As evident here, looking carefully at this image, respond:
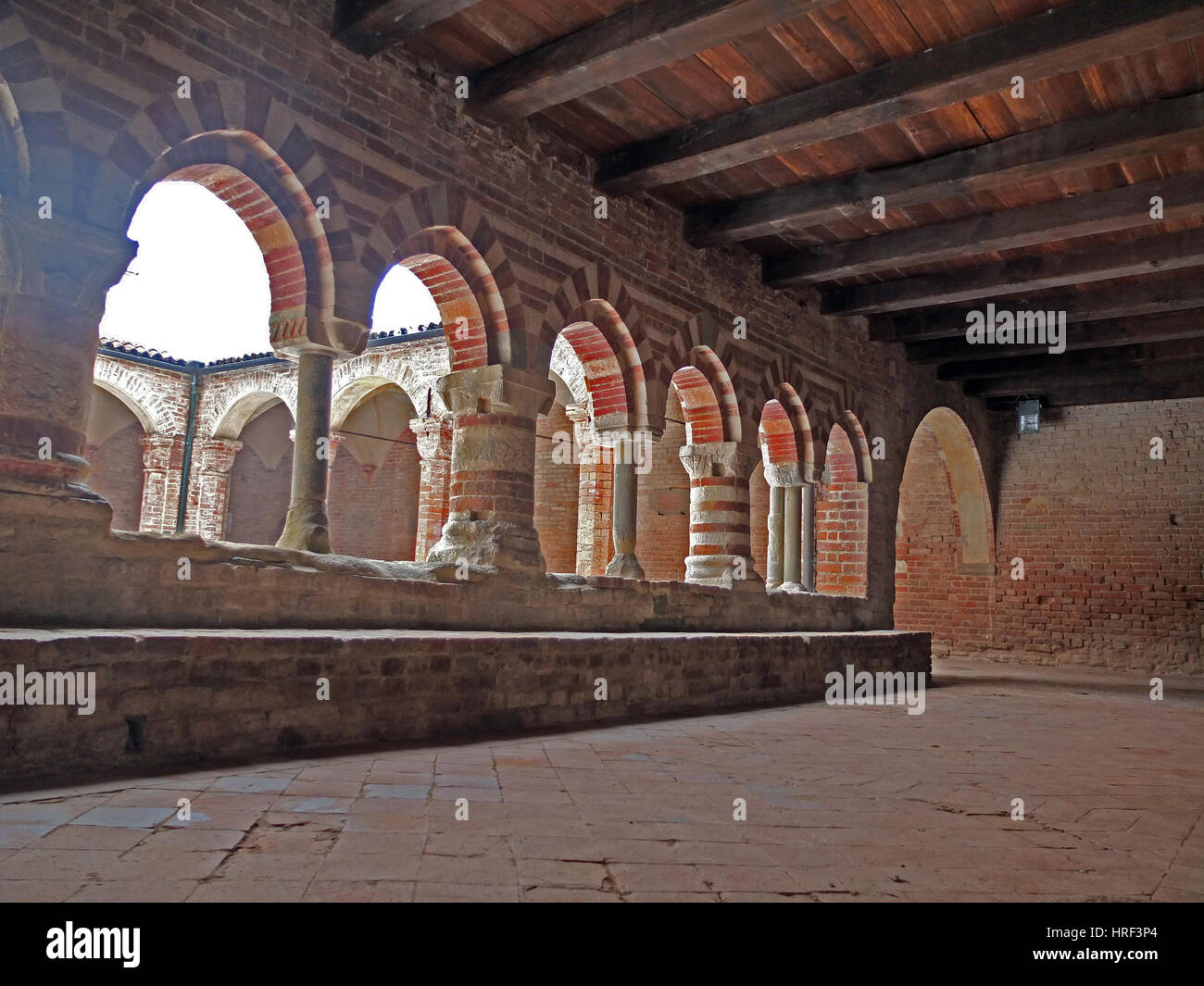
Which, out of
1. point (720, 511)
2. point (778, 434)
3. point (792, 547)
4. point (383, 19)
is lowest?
point (792, 547)

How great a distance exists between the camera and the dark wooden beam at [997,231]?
6.67m

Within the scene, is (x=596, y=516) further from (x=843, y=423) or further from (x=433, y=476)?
(x=843, y=423)

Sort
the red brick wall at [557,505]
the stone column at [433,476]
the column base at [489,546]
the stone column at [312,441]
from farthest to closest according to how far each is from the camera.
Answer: the red brick wall at [557,505] < the stone column at [433,476] < the column base at [489,546] < the stone column at [312,441]

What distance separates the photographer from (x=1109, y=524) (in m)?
12.4

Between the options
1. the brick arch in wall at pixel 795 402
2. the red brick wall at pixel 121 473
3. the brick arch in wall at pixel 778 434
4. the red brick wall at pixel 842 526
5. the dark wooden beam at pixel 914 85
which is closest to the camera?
the dark wooden beam at pixel 914 85

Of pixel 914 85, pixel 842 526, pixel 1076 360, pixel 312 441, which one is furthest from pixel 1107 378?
pixel 312 441

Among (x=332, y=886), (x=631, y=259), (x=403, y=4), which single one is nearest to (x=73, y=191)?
(x=403, y=4)

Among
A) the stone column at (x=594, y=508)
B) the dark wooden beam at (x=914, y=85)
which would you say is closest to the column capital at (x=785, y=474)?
the stone column at (x=594, y=508)

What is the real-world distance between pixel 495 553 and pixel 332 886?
367 cm

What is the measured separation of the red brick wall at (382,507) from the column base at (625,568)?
9906 mm

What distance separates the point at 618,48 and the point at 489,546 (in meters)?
2.90

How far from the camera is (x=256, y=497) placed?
1675 centimetres

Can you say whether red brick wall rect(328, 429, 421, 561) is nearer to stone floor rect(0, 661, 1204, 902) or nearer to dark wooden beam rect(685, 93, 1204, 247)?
dark wooden beam rect(685, 93, 1204, 247)

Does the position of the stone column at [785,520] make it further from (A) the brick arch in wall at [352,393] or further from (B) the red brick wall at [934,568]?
(A) the brick arch in wall at [352,393]
